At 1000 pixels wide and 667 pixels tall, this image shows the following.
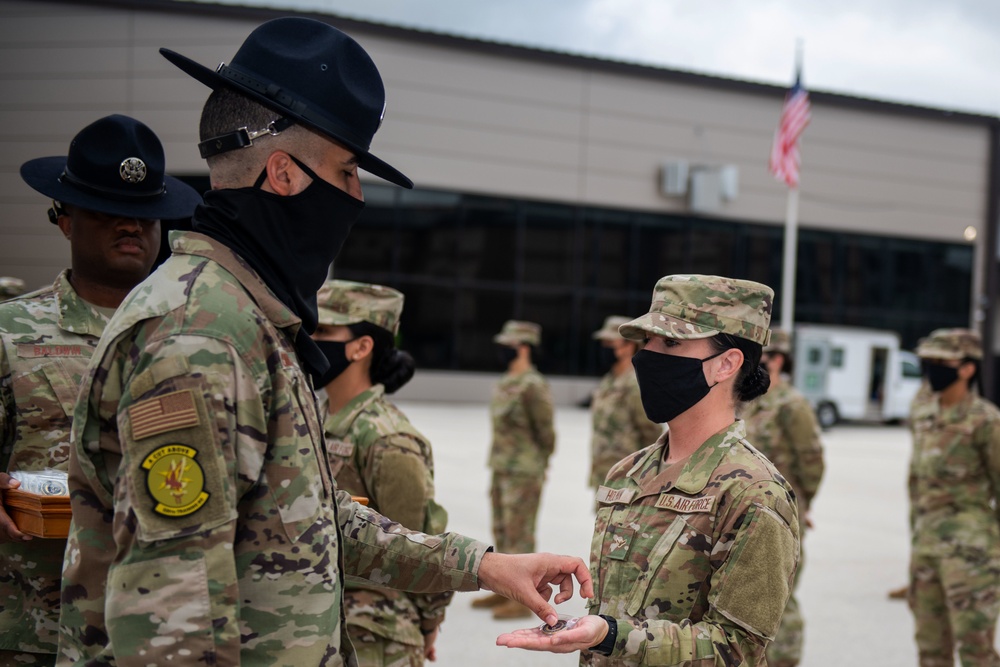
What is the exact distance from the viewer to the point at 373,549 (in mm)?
2082

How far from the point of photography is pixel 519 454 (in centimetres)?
805

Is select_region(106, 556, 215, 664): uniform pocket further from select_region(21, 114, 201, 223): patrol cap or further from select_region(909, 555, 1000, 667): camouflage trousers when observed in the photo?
select_region(909, 555, 1000, 667): camouflage trousers

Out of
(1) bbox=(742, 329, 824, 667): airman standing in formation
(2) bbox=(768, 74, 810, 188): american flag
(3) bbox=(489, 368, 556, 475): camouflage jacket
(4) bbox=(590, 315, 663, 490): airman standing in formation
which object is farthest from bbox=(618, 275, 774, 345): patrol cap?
(2) bbox=(768, 74, 810, 188): american flag

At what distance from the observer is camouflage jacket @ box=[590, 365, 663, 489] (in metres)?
7.88

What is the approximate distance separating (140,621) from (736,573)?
134cm

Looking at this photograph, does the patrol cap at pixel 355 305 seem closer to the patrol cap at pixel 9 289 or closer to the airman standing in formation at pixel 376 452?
the airman standing in formation at pixel 376 452

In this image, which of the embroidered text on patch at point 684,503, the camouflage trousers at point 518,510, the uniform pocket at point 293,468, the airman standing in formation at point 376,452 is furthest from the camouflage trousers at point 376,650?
the camouflage trousers at point 518,510

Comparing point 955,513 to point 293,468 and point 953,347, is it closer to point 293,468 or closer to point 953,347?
point 953,347

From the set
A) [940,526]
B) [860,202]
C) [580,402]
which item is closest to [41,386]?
[940,526]

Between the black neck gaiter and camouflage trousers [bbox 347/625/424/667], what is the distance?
160 cm

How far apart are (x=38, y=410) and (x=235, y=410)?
142 centimetres

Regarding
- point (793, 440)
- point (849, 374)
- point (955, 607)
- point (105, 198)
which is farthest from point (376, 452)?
point (849, 374)

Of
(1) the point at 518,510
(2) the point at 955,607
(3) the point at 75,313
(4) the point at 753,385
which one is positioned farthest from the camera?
(1) the point at 518,510

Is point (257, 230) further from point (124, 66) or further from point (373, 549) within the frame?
point (124, 66)
